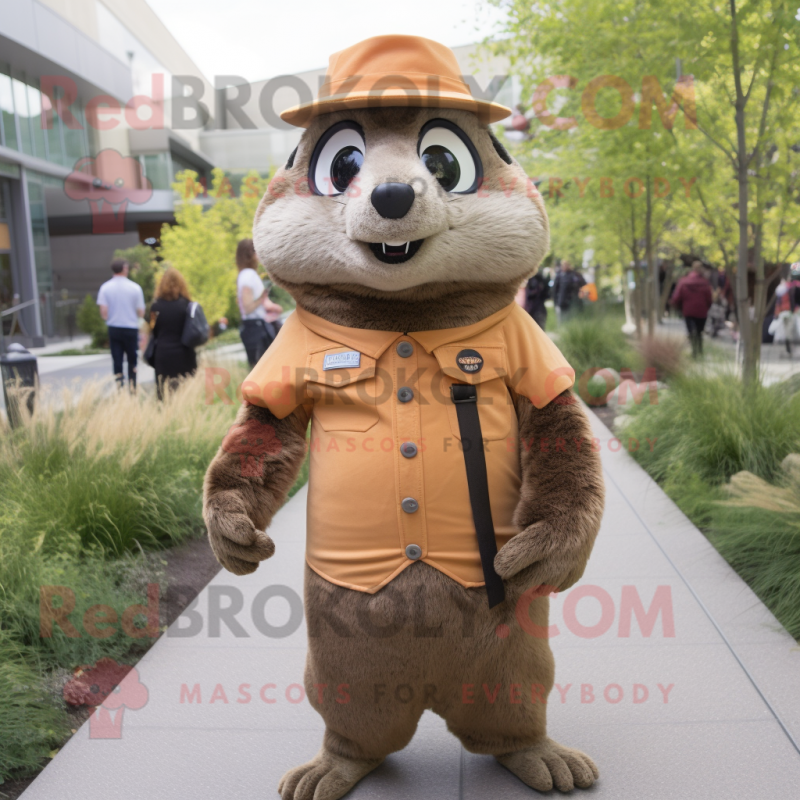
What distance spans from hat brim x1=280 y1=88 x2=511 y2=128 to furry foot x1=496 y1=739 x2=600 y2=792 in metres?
1.95

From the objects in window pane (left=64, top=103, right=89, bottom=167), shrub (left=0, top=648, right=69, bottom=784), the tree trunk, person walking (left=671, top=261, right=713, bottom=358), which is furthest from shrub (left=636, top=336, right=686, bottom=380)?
window pane (left=64, top=103, right=89, bottom=167)

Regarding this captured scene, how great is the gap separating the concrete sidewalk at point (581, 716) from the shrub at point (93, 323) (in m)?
18.4

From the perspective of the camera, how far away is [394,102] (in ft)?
7.03

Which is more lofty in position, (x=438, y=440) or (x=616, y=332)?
(x=438, y=440)

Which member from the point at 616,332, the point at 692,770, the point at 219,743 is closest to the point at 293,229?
the point at 219,743

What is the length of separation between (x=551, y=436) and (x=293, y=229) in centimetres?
93

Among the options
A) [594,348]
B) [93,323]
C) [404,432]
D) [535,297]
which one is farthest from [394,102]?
[93,323]

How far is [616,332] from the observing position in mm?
12133

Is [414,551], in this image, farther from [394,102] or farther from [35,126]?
[35,126]

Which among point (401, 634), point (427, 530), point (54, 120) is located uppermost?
point (54, 120)

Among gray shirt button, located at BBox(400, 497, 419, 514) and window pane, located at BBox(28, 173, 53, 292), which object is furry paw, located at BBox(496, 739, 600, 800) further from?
window pane, located at BBox(28, 173, 53, 292)

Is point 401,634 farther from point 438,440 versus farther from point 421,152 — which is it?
point 421,152

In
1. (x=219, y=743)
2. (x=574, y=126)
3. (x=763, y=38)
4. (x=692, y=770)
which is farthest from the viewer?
(x=574, y=126)

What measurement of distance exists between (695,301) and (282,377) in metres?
11.0
